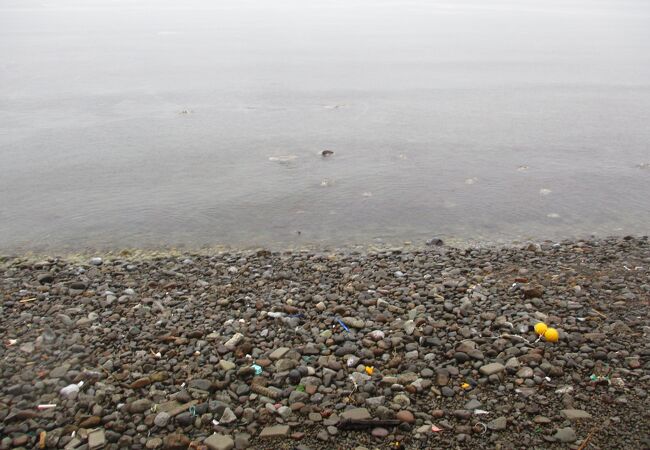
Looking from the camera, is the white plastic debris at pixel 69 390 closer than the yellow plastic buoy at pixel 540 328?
Yes

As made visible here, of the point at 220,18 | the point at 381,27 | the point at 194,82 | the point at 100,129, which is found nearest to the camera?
the point at 100,129

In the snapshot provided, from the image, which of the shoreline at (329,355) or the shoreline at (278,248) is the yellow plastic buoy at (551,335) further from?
the shoreline at (278,248)

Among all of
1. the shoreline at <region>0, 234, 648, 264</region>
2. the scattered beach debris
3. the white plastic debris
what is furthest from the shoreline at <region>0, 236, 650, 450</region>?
the scattered beach debris

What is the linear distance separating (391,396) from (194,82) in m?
27.4

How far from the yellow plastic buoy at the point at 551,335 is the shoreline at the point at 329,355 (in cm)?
12

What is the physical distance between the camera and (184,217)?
51.3 feet

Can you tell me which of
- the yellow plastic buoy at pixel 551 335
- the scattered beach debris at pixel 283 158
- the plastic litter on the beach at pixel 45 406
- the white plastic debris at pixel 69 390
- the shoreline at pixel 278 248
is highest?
the yellow plastic buoy at pixel 551 335

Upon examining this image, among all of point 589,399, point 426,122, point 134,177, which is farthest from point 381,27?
point 589,399

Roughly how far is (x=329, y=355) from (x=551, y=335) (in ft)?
10.8

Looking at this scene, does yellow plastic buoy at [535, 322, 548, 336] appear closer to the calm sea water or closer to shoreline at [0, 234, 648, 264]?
shoreline at [0, 234, 648, 264]

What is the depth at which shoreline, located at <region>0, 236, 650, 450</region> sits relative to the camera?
6988mm

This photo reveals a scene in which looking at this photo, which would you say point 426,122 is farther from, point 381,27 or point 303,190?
point 381,27

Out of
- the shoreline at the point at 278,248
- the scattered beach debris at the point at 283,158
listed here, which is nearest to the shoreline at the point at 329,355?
the shoreline at the point at 278,248

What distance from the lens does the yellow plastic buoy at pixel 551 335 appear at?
853 cm
